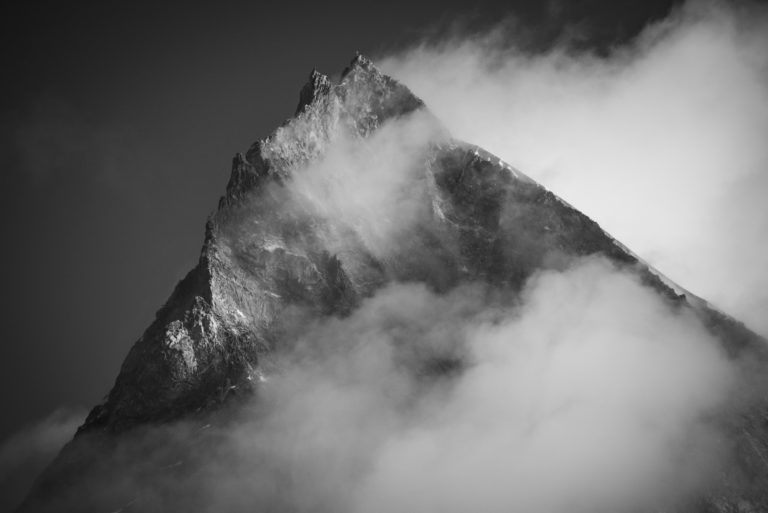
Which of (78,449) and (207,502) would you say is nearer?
(207,502)

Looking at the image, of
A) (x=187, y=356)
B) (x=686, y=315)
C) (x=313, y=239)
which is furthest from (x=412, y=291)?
(x=686, y=315)

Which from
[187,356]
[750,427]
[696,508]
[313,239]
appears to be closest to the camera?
Answer: [696,508]

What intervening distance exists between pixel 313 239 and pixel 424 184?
134ft

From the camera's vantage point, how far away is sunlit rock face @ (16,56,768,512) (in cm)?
15925

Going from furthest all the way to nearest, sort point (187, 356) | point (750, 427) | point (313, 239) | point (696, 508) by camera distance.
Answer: point (313, 239) < point (187, 356) < point (750, 427) < point (696, 508)

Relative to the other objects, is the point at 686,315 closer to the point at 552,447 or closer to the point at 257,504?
the point at 552,447

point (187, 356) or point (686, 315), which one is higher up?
point (187, 356)

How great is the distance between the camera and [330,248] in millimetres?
171375

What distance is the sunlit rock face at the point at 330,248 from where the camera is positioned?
15925cm

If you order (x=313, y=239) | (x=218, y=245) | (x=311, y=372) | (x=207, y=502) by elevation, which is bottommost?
(x=207, y=502)

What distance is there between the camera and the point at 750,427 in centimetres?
14350

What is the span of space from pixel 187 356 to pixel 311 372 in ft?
118

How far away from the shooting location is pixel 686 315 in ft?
530

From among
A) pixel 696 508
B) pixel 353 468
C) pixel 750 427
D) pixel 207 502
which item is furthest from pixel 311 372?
pixel 750 427
